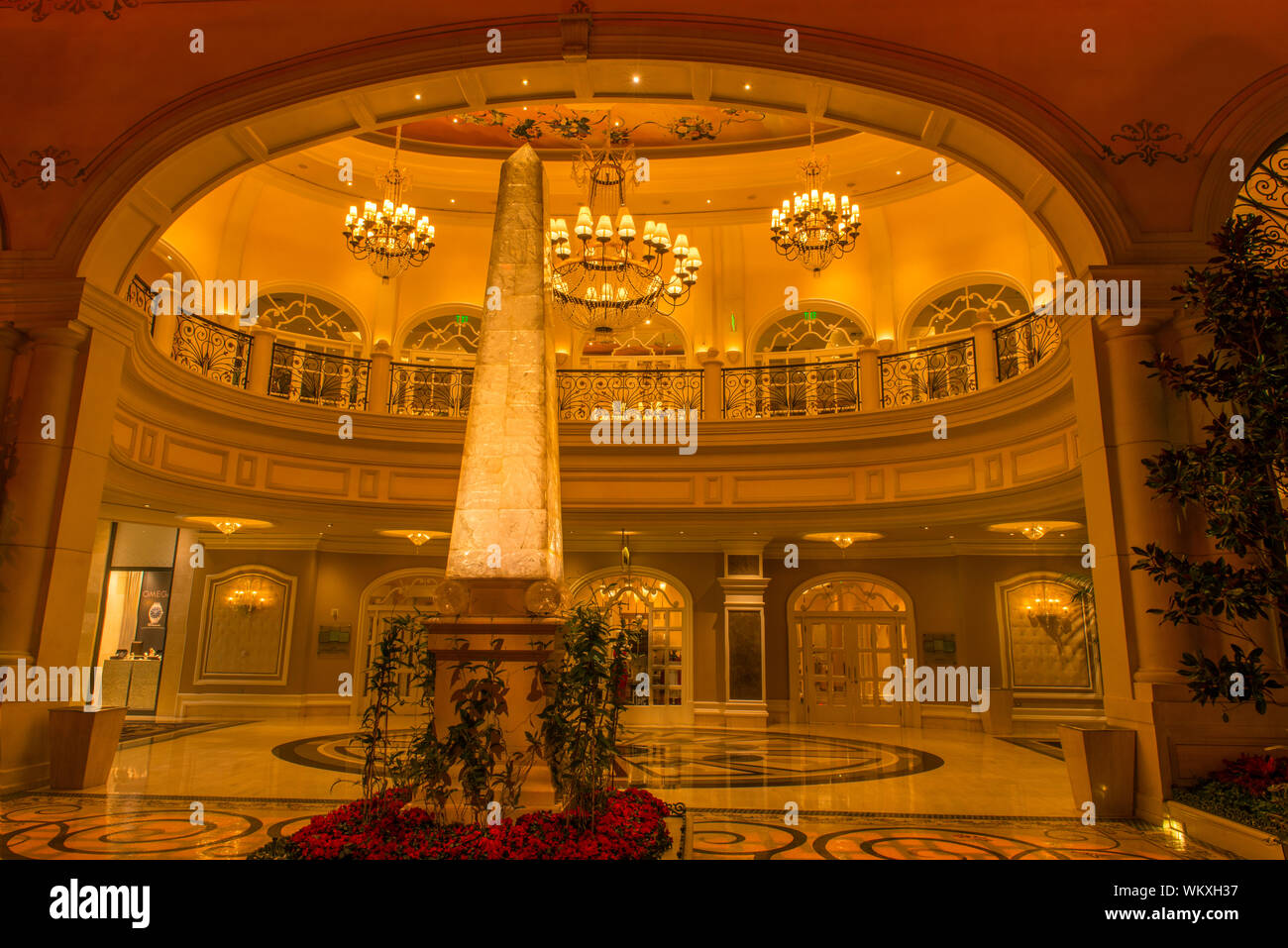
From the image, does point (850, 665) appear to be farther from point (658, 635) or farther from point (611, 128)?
A: point (611, 128)

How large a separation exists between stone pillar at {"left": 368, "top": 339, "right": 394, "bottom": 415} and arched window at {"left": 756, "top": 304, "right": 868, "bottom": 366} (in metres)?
4.93

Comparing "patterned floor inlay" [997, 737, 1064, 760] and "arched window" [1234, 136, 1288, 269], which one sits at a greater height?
"arched window" [1234, 136, 1288, 269]

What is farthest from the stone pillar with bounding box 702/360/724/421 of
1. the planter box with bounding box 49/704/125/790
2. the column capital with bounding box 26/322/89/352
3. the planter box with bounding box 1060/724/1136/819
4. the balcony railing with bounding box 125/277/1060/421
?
the planter box with bounding box 49/704/125/790

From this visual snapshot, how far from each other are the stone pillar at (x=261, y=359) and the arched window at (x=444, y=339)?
1.89 meters

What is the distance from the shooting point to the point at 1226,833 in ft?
12.3

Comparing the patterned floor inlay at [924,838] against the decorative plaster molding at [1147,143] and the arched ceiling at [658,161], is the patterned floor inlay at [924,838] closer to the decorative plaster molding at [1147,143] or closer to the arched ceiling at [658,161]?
the decorative plaster molding at [1147,143]

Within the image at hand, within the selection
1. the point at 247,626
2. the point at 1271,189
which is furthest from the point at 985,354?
the point at 247,626

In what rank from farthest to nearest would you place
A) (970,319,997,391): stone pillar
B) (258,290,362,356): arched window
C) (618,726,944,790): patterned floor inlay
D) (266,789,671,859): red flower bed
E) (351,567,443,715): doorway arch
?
1. (351,567,443,715): doorway arch
2. (258,290,362,356): arched window
3. (970,319,997,391): stone pillar
4. (618,726,944,790): patterned floor inlay
5. (266,789,671,859): red flower bed

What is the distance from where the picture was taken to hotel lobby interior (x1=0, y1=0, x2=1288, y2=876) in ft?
14.6

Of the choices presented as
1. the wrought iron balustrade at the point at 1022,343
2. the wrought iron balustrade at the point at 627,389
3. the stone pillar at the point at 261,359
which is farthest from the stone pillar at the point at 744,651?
the stone pillar at the point at 261,359

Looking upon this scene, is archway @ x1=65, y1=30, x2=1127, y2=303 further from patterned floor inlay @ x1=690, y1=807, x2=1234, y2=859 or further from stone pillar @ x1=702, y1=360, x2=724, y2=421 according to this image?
stone pillar @ x1=702, y1=360, x2=724, y2=421

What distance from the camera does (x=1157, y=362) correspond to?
378cm

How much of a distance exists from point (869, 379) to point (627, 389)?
3009 millimetres
